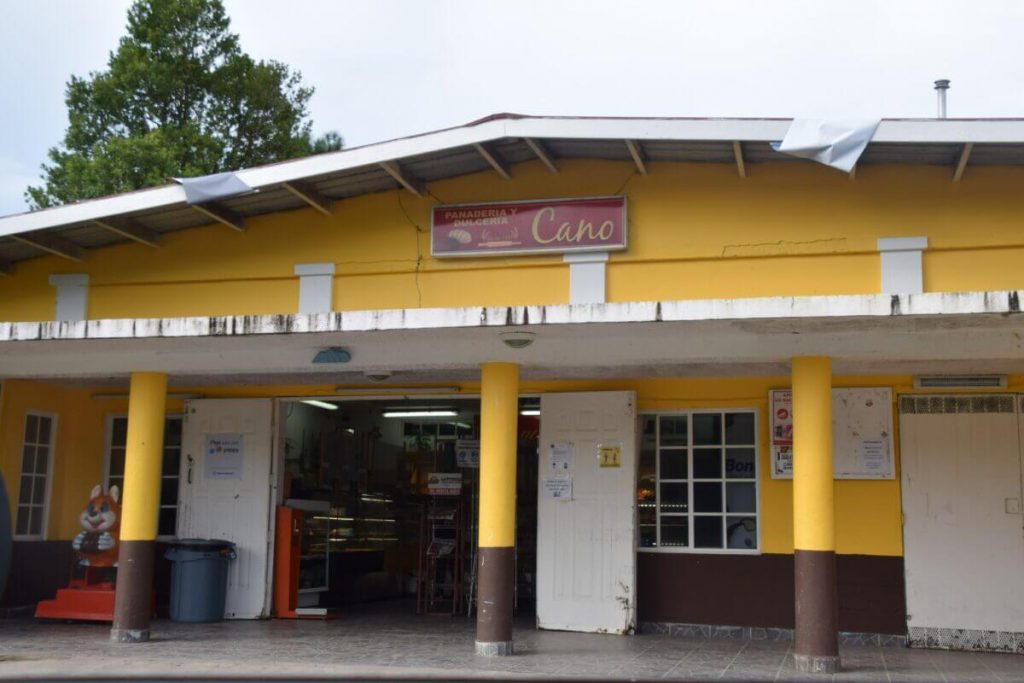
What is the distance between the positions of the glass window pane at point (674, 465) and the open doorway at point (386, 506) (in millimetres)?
1536

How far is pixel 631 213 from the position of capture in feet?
35.9

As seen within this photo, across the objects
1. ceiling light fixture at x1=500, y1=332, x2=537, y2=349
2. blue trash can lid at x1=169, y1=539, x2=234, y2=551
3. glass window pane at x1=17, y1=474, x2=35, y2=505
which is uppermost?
ceiling light fixture at x1=500, y1=332, x2=537, y2=349

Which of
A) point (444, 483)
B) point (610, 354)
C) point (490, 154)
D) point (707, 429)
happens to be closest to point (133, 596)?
point (444, 483)

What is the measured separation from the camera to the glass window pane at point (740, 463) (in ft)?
37.4

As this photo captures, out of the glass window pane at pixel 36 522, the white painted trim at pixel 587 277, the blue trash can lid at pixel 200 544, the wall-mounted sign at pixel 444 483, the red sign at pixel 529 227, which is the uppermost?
the red sign at pixel 529 227

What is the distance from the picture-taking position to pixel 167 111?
2388cm

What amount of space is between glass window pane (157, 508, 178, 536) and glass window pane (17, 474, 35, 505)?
140 cm

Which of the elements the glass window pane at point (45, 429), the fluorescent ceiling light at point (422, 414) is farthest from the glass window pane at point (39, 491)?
the fluorescent ceiling light at point (422, 414)

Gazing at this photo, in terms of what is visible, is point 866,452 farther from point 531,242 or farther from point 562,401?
point 531,242

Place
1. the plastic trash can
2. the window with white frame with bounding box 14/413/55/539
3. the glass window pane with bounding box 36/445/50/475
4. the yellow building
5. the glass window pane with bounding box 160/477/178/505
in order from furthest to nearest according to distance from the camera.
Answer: the glass window pane with bounding box 160/477/178/505
the glass window pane with bounding box 36/445/50/475
the window with white frame with bounding box 14/413/55/539
the plastic trash can
the yellow building

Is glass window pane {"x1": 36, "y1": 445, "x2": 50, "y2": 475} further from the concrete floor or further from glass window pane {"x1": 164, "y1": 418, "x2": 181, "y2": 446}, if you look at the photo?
the concrete floor

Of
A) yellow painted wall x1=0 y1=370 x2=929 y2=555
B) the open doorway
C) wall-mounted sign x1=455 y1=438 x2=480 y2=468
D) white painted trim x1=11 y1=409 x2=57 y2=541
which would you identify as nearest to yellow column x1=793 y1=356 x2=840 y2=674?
yellow painted wall x1=0 y1=370 x2=929 y2=555

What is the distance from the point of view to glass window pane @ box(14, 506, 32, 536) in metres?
12.7

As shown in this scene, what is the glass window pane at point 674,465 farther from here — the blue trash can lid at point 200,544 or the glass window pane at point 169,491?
the glass window pane at point 169,491
